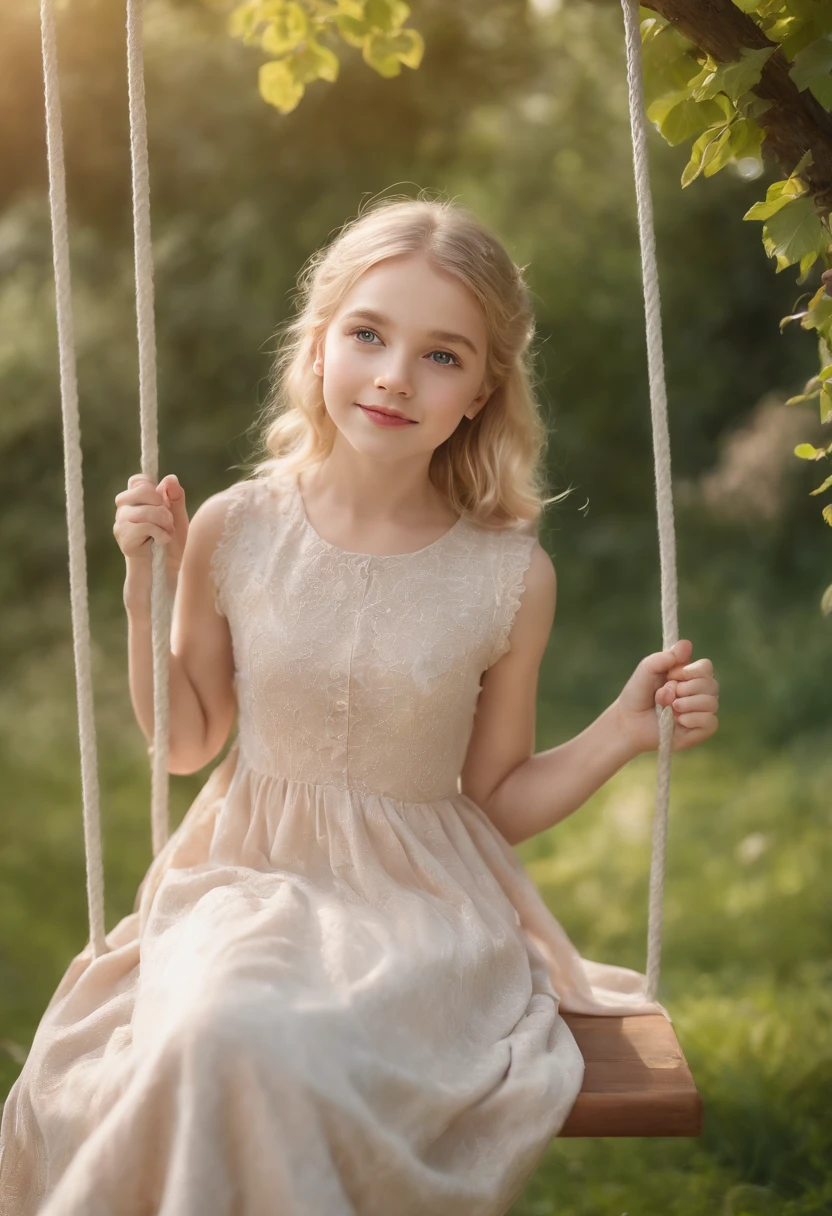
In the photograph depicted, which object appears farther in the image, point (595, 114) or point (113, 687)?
point (595, 114)

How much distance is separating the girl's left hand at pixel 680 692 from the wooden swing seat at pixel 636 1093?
13.2 inches

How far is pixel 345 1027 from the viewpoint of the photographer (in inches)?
50.9

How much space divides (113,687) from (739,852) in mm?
2102

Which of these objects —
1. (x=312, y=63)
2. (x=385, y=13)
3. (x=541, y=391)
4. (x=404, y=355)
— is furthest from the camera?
(x=541, y=391)

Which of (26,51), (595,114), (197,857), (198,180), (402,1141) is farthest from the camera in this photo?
(595,114)

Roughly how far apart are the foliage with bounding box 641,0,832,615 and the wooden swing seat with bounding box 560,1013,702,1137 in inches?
22.0

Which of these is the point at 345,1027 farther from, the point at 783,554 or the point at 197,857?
the point at 783,554

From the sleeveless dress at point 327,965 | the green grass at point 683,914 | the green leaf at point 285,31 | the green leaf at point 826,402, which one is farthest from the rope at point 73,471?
the green grass at point 683,914

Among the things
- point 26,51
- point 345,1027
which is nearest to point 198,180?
point 26,51

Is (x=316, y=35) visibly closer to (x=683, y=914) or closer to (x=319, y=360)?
(x=319, y=360)

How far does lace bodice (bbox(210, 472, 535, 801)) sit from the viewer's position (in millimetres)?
1637

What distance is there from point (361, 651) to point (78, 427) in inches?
16.4

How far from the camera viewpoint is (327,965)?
1380 mm

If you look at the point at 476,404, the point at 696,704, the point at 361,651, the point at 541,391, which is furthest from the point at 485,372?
the point at 541,391
